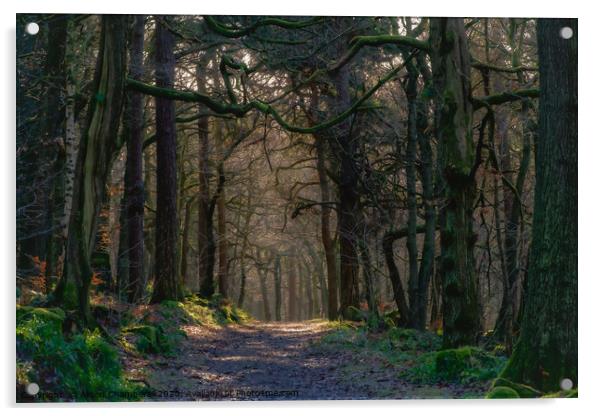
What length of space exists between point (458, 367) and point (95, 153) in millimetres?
4648

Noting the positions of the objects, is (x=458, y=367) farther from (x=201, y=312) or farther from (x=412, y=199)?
(x=201, y=312)

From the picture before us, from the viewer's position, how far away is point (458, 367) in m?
8.21

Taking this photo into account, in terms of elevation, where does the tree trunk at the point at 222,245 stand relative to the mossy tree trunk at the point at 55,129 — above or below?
below

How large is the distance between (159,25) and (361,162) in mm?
4262

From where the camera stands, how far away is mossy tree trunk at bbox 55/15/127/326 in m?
8.41

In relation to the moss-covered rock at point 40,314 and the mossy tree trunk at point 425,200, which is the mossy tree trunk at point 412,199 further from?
the moss-covered rock at point 40,314

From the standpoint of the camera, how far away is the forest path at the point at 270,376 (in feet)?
24.8

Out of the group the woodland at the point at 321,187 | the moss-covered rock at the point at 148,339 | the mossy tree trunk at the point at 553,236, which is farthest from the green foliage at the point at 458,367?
the moss-covered rock at the point at 148,339

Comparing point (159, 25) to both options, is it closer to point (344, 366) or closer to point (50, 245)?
point (50, 245)

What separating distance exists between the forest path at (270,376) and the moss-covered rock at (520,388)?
19.6 inches

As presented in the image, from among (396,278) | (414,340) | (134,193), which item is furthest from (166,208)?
(414,340)

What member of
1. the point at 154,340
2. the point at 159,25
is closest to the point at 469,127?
the point at 154,340

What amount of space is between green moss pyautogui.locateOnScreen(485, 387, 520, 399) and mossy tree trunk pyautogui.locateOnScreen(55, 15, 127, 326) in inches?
169

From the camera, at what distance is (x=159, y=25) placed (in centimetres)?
1206
